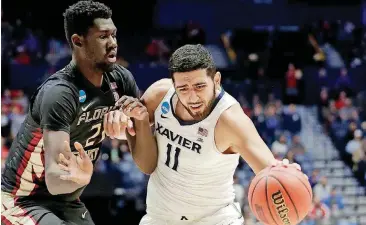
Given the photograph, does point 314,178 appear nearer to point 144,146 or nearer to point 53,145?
point 144,146

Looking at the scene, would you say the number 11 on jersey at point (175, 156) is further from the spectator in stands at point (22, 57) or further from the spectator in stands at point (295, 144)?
the spectator in stands at point (22, 57)

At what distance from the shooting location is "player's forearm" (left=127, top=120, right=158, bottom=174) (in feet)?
13.1

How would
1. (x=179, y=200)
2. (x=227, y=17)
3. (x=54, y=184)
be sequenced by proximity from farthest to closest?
1. (x=227, y=17)
2. (x=179, y=200)
3. (x=54, y=184)

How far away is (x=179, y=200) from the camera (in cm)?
395

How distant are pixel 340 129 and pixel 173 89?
28.4ft

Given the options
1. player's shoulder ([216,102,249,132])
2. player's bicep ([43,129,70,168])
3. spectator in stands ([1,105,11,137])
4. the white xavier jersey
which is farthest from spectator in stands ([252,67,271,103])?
player's bicep ([43,129,70,168])

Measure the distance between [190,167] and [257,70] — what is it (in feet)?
31.5

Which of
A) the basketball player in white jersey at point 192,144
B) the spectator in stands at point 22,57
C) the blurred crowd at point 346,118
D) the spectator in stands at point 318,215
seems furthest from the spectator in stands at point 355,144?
the basketball player in white jersey at point 192,144

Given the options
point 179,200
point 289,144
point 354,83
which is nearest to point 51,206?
point 179,200

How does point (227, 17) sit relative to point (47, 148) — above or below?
below

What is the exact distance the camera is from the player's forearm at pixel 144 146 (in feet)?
13.1

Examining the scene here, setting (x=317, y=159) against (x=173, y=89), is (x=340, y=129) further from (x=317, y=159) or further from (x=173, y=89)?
(x=173, y=89)

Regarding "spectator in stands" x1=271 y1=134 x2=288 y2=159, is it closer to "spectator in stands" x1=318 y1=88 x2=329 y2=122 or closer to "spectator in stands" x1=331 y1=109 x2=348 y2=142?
"spectator in stands" x1=331 y1=109 x2=348 y2=142

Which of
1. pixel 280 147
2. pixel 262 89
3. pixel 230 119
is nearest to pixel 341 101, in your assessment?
pixel 262 89
